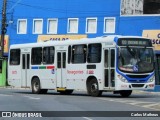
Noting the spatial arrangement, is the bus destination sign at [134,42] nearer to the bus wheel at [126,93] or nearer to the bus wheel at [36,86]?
the bus wheel at [126,93]

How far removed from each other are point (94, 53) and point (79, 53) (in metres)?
1.27

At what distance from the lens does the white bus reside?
83.4 feet

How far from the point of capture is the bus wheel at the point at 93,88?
26.4 metres

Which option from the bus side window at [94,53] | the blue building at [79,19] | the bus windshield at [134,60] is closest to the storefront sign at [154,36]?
the blue building at [79,19]

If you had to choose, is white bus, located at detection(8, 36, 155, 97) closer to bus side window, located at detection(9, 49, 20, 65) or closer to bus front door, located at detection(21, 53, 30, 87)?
bus front door, located at detection(21, 53, 30, 87)

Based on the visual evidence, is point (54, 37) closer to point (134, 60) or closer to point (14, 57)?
point (14, 57)

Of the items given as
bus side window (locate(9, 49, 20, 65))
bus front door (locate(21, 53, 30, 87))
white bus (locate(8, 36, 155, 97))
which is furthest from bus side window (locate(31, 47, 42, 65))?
bus side window (locate(9, 49, 20, 65))

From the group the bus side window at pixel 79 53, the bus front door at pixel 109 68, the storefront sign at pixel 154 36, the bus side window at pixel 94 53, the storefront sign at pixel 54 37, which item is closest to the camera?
the bus front door at pixel 109 68

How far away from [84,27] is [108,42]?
77.3ft

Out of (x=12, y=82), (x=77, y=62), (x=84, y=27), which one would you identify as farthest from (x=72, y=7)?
(x=77, y=62)

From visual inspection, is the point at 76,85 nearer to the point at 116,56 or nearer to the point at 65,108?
the point at 116,56

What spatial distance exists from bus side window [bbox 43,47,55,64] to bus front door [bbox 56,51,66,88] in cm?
57

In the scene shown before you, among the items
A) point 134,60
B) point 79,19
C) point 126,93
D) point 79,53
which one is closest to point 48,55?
point 79,53

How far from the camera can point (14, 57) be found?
107 ft
